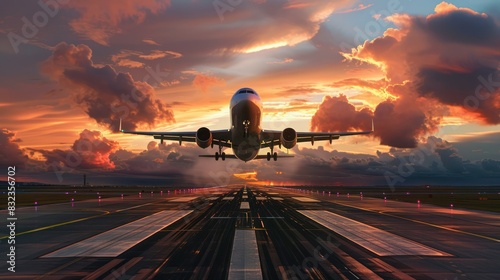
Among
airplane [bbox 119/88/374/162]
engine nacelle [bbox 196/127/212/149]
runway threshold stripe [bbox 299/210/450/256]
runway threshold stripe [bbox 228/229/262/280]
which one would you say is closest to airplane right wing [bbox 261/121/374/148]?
airplane [bbox 119/88/374/162]

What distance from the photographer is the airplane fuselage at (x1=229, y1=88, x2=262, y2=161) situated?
123ft

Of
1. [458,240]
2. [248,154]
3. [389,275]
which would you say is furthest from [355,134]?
[389,275]

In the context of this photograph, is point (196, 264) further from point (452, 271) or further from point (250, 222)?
point (250, 222)

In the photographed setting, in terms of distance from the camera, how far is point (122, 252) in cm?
1539

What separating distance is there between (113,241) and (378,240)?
11134mm

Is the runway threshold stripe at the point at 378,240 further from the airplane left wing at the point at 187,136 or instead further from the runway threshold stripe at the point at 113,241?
the airplane left wing at the point at 187,136

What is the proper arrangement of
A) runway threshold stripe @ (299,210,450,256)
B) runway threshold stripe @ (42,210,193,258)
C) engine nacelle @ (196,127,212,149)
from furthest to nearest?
engine nacelle @ (196,127,212,149) → runway threshold stripe @ (299,210,450,256) → runway threshold stripe @ (42,210,193,258)

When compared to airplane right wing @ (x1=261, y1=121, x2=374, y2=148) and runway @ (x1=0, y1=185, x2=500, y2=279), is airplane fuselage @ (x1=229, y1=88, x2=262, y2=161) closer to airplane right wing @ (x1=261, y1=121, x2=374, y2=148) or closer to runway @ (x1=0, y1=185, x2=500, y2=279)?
airplane right wing @ (x1=261, y1=121, x2=374, y2=148)

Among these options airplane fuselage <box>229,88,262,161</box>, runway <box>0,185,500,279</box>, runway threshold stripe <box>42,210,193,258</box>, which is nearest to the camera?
runway <box>0,185,500,279</box>

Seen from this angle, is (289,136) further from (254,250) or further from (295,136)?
(254,250)

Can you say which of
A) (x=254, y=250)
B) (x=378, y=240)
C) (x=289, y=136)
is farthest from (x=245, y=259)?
(x=289, y=136)

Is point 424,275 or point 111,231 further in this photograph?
point 111,231

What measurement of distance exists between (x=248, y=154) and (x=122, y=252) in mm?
32480

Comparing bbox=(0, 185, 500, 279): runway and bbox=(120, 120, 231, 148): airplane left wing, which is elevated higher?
bbox=(120, 120, 231, 148): airplane left wing
